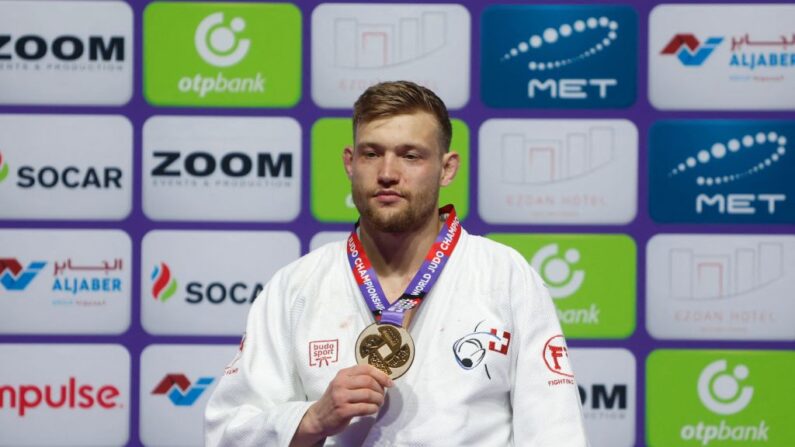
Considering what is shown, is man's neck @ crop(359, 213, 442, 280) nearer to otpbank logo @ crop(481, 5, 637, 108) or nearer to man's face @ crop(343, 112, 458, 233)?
man's face @ crop(343, 112, 458, 233)

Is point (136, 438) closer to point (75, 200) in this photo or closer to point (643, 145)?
point (75, 200)

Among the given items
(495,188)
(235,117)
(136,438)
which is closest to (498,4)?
(495,188)

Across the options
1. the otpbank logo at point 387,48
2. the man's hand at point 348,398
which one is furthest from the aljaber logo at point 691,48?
the man's hand at point 348,398

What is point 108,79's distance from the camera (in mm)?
3586

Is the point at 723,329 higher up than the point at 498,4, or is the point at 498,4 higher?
the point at 498,4

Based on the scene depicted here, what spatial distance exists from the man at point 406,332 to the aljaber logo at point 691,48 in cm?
165

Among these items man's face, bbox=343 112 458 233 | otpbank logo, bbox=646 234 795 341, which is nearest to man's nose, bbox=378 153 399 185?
man's face, bbox=343 112 458 233

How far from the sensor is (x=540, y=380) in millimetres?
2078

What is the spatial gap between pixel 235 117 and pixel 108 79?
469mm

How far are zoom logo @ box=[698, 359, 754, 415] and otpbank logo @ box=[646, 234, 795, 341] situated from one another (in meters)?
0.11

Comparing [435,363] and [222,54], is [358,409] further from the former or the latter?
[222,54]

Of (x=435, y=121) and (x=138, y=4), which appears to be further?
(x=138, y=4)

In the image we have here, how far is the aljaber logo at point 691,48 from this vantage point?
3.58 m

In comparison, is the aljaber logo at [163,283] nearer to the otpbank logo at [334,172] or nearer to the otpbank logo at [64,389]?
the otpbank logo at [64,389]
